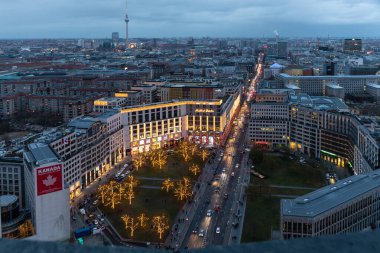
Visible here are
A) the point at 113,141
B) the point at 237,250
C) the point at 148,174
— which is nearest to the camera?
the point at 237,250

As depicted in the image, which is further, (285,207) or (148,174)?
(148,174)

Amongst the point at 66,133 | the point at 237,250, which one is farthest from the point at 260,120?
the point at 237,250

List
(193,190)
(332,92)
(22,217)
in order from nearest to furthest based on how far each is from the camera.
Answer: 1. (22,217)
2. (193,190)
3. (332,92)

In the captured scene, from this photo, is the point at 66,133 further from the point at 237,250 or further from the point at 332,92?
the point at 332,92

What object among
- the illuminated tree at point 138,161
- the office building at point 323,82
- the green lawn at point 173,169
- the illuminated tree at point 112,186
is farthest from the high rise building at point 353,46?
the illuminated tree at point 112,186

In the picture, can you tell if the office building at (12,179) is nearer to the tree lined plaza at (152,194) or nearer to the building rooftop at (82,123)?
the tree lined plaza at (152,194)

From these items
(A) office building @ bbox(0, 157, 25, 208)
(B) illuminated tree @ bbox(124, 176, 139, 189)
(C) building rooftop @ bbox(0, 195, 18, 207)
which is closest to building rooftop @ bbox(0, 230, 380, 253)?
(C) building rooftop @ bbox(0, 195, 18, 207)

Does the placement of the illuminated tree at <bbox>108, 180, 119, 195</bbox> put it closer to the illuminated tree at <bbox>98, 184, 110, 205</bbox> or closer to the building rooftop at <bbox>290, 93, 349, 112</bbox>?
the illuminated tree at <bbox>98, 184, 110, 205</bbox>
